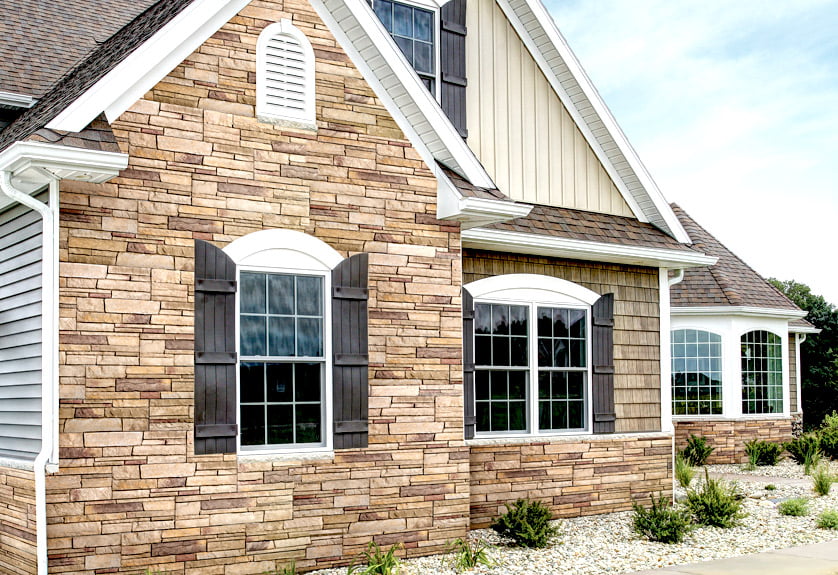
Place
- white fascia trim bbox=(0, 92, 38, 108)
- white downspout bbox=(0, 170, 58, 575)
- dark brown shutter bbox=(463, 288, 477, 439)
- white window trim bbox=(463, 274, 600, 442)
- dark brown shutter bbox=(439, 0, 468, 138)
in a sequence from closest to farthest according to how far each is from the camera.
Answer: white downspout bbox=(0, 170, 58, 575)
white fascia trim bbox=(0, 92, 38, 108)
dark brown shutter bbox=(463, 288, 477, 439)
white window trim bbox=(463, 274, 600, 442)
dark brown shutter bbox=(439, 0, 468, 138)

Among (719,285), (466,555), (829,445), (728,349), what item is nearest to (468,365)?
(466,555)

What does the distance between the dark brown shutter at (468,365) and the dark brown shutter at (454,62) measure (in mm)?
2126

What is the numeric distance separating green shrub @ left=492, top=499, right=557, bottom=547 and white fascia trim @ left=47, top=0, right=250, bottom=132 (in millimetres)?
5758

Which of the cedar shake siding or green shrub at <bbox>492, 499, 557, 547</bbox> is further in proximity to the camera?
the cedar shake siding

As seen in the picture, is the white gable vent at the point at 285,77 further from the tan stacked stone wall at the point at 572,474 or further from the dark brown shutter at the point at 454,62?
the tan stacked stone wall at the point at 572,474

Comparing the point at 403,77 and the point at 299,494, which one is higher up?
the point at 403,77

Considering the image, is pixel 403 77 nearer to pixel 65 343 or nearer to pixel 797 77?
pixel 65 343

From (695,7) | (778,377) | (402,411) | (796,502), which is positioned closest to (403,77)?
(402,411)

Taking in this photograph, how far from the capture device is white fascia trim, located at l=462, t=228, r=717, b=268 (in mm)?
11000

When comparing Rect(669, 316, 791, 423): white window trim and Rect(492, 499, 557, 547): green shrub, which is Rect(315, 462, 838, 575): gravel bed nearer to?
Rect(492, 499, 557, 547): green shrub

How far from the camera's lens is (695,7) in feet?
63.2

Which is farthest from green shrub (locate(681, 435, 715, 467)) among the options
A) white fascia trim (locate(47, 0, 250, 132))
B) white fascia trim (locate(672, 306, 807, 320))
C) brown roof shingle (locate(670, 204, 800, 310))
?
white fascia trim (locate(47, 0, 250, 132))

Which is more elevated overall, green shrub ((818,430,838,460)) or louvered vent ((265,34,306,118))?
louvered vent ((265,34,306,118))

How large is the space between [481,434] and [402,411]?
2087 mm
